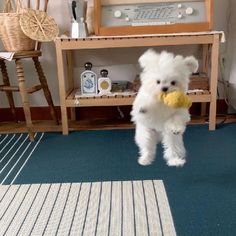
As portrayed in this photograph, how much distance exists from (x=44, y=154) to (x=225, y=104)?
4.55 feet

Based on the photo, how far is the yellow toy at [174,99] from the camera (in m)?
1.02

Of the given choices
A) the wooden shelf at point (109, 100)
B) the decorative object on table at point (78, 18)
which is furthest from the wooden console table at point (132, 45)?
the decorative object on table at point (78, 18)

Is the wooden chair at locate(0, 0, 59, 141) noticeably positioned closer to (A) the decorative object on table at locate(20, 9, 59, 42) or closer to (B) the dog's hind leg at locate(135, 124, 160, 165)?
(A) the decorative object on table at locate(20, 9, 59, 42)

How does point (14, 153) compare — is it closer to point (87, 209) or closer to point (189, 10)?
point (87, 209)

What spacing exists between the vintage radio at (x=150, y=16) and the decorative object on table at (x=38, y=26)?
0.89 feet

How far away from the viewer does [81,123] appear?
2.50 metres

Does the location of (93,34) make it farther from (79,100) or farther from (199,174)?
(199,174)

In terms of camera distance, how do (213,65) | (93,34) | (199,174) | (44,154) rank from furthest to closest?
(93,34)
(213,65)
(44,154)
(199,174)

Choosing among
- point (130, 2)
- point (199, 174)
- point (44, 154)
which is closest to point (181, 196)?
point (199, 174)

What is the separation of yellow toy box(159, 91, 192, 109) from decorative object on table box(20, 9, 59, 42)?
125 cm

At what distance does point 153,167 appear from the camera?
1.64m

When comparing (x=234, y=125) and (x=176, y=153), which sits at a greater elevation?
(x=176, y=153)

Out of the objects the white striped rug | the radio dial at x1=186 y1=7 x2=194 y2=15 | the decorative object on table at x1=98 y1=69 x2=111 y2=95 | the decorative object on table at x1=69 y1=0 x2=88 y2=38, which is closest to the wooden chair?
the decorative object on table at x1=69 y1=0 x2=88 y2=38

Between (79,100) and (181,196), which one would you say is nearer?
(181,196)
